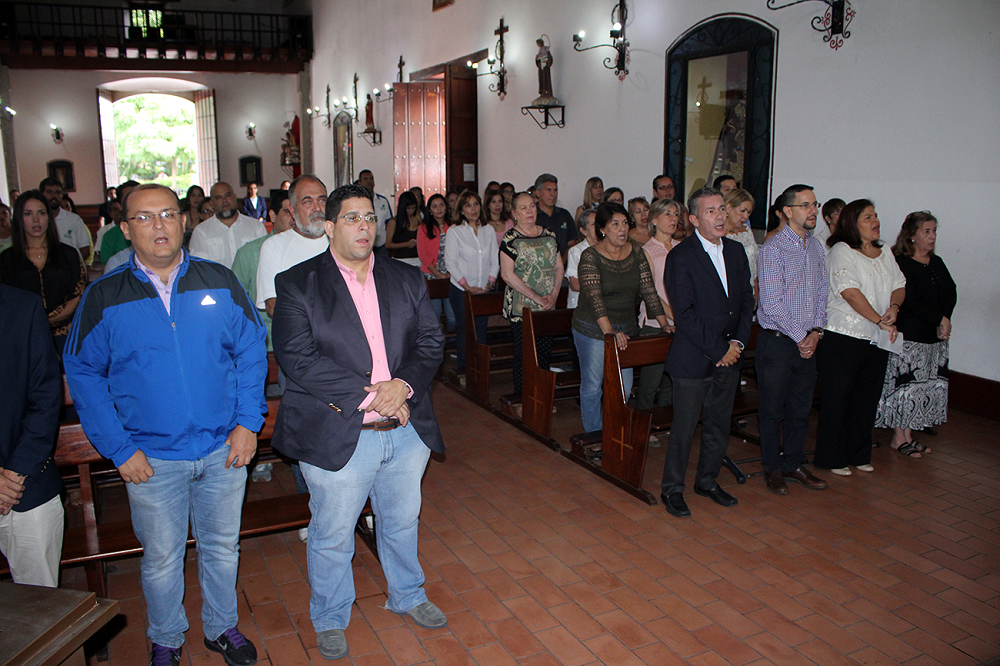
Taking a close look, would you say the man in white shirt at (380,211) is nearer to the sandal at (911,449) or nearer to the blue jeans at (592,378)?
the blue jeans at (592,378)

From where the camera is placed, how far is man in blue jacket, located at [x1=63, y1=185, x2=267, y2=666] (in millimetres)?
2346

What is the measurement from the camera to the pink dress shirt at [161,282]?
241cm

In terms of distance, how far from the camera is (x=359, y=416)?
254 centimetres

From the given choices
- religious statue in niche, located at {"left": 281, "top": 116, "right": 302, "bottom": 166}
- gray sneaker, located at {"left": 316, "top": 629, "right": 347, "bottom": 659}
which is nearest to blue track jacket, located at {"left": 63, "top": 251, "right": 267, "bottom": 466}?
gray sneaker, located at {"left": 316, "top": 629, "right": 347, "bottom": 659}

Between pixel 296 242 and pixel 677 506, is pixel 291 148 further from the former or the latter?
pixel 677 506

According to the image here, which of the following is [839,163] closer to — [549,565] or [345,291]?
[549,565]

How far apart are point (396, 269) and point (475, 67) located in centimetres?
914

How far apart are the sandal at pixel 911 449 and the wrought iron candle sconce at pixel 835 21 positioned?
312 centimetres

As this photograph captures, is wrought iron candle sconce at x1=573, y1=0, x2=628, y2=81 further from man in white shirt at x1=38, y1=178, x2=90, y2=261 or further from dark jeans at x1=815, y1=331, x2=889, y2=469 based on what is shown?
man in white shirt at x1=38, y1=178, x2=90, y2=261

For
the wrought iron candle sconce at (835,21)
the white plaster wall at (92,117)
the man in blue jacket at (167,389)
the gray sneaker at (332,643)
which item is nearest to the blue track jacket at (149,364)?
the man in blue jacket at (167,389)

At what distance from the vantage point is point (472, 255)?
20.0 feet

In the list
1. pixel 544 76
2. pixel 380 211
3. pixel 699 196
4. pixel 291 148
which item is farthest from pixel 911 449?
pixel 291 148

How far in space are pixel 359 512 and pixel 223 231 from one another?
10.6ft

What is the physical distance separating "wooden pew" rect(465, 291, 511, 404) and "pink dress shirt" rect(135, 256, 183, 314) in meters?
3.36
